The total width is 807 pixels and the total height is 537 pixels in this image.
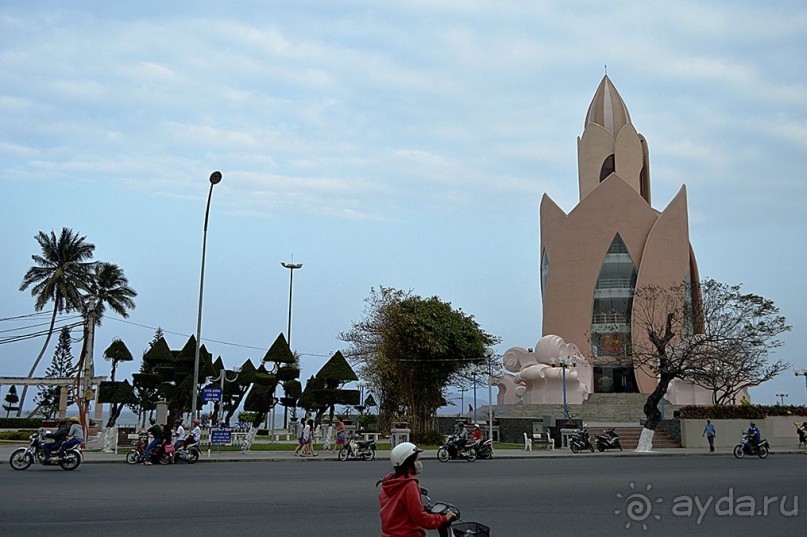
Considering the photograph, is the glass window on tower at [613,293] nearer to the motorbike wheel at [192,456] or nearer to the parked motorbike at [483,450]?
the parked motorbike at [483,450]

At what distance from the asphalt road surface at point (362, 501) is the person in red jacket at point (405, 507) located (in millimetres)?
4173

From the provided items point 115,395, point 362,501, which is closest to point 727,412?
point 362,501

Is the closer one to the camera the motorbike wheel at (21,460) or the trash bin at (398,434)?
the motorbike wheel at (21,460)

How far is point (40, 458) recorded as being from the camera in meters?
17.8

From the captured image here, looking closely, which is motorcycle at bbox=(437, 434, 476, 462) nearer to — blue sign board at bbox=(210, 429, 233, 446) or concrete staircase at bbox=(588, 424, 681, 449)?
blue sign board at bbox=(210, 429, 233, 446)

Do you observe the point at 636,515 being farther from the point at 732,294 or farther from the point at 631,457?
the point at 732,294

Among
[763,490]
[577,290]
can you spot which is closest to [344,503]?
[763,490]

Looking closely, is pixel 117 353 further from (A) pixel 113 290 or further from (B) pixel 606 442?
(B) pixel 606 442

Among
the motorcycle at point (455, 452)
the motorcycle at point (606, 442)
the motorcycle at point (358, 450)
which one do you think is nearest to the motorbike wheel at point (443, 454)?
the motorcycle at point (455, 452)

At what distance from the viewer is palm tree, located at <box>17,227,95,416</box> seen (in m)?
52.1

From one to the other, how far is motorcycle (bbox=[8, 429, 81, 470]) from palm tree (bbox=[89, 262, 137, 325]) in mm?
39933

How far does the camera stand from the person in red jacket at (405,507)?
4332mm

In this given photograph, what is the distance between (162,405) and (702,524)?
64.4 feet

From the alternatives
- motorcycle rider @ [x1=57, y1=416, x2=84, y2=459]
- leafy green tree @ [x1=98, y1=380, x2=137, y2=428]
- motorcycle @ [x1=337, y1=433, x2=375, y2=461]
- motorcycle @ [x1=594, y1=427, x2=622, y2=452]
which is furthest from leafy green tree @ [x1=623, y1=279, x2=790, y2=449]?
leafy green tree @ [x1=98, y1=380, x2=137, y2=428]
